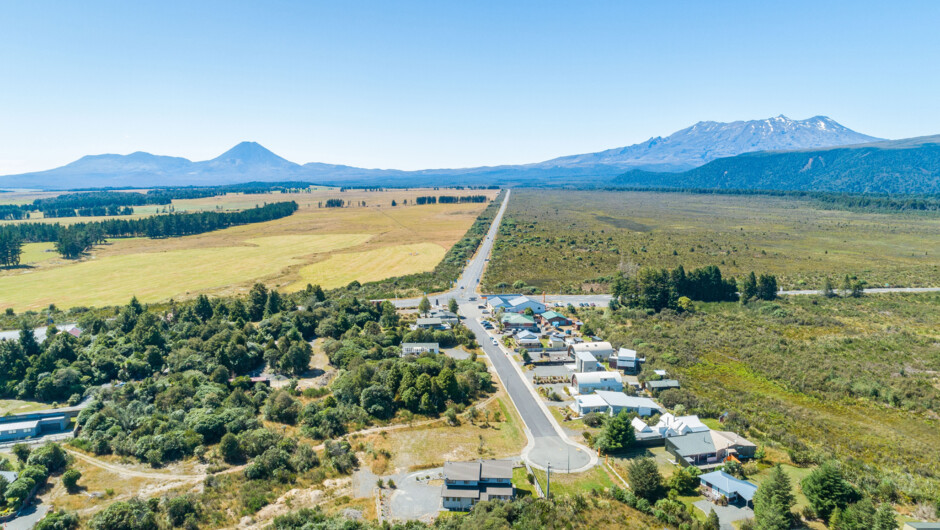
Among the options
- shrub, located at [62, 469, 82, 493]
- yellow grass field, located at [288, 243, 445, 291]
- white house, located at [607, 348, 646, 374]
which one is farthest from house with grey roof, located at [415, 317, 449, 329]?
shrub, located at [62, 469, 82, 493]

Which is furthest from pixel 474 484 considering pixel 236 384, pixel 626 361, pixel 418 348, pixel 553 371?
pixel 236 384

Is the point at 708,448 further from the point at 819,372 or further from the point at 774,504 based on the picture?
the point at 819,372

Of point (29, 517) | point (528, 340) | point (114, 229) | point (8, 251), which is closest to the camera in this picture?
point (29, 517)

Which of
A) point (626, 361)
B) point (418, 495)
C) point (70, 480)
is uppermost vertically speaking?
point (626, 361)

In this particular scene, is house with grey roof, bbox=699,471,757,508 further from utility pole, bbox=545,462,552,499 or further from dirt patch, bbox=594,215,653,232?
dirt patch, bbox=594,215,653,232

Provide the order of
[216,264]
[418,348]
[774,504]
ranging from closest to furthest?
[774,504]
[418,348]
[216,264]

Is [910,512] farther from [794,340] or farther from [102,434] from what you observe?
[102,434]

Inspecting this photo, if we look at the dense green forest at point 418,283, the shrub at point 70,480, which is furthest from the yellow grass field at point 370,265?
the shrub at point 70,480

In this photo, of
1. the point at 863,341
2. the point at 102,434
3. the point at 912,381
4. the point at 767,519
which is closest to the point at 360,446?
the point at 102,434
